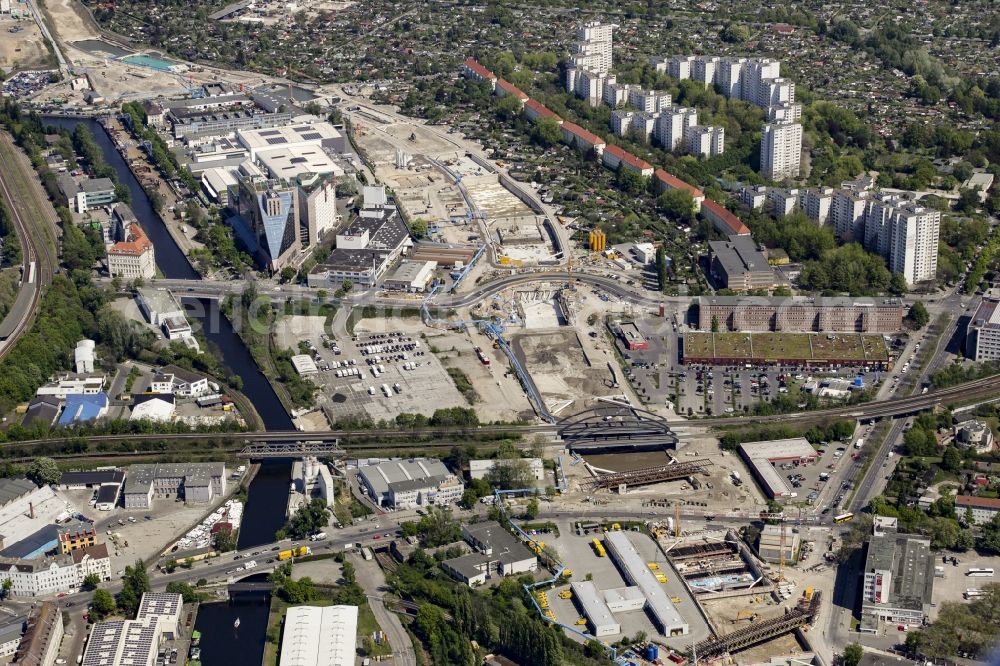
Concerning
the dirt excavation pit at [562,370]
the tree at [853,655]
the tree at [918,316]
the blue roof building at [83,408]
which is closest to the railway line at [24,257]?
the blue roof building at [83,408]

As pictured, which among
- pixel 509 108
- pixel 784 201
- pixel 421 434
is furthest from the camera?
pixel 509 108

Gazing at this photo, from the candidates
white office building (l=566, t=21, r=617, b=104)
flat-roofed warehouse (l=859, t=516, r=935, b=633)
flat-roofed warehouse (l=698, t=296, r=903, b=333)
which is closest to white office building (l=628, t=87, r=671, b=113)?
white office building (l=566, t=21, r=617, b=104)

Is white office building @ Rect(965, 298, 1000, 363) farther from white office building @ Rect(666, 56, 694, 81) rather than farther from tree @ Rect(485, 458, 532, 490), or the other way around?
white office building @ Rect(666, 56, 694, 81)

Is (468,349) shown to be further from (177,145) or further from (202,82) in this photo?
(202,82)

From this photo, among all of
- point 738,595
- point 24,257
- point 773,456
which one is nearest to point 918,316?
point 773,456

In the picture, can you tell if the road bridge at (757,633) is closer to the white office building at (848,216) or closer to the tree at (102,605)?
the tree at (102,605)

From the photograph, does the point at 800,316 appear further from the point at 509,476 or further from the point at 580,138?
the point at 580,138
